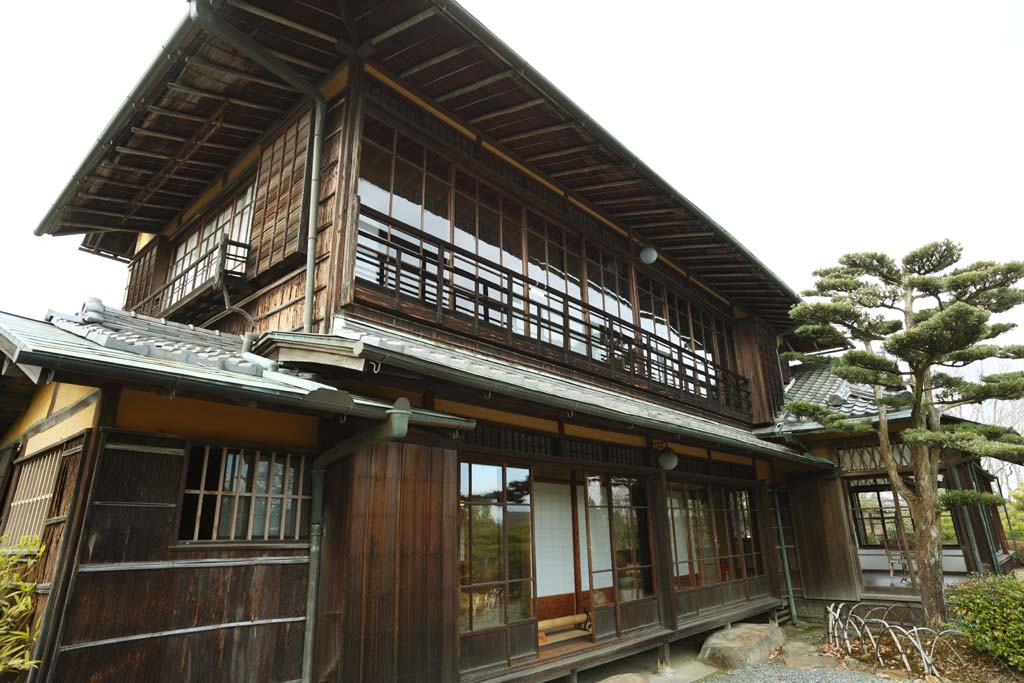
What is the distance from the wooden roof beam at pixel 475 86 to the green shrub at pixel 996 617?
30.3 feet

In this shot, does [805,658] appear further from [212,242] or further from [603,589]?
[212,242]

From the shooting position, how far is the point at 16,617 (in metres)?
3.65

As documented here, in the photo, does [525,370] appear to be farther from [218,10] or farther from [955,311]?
[955,311]

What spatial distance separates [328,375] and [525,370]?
123 inches

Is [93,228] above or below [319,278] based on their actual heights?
above

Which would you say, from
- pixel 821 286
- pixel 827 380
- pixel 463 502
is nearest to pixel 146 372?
pixel 463 502

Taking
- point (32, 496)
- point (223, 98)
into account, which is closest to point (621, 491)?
point (32, 496)

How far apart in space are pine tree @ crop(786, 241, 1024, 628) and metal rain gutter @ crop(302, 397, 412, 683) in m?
7.78

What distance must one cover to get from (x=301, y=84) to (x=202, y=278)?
3.53 meters

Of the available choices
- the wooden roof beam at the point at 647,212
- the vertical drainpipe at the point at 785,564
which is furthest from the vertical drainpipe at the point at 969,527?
the wooden roof beam at the point at 647,212

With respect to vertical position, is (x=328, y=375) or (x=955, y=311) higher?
(x=955, y=311)

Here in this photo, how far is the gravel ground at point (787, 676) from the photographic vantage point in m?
7.18

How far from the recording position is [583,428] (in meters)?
7.93

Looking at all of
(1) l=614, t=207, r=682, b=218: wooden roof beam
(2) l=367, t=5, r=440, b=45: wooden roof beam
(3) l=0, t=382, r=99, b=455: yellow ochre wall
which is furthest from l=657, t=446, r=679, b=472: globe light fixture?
(3) l=0, t=382, r=99, b=455: yellow ochre wall
